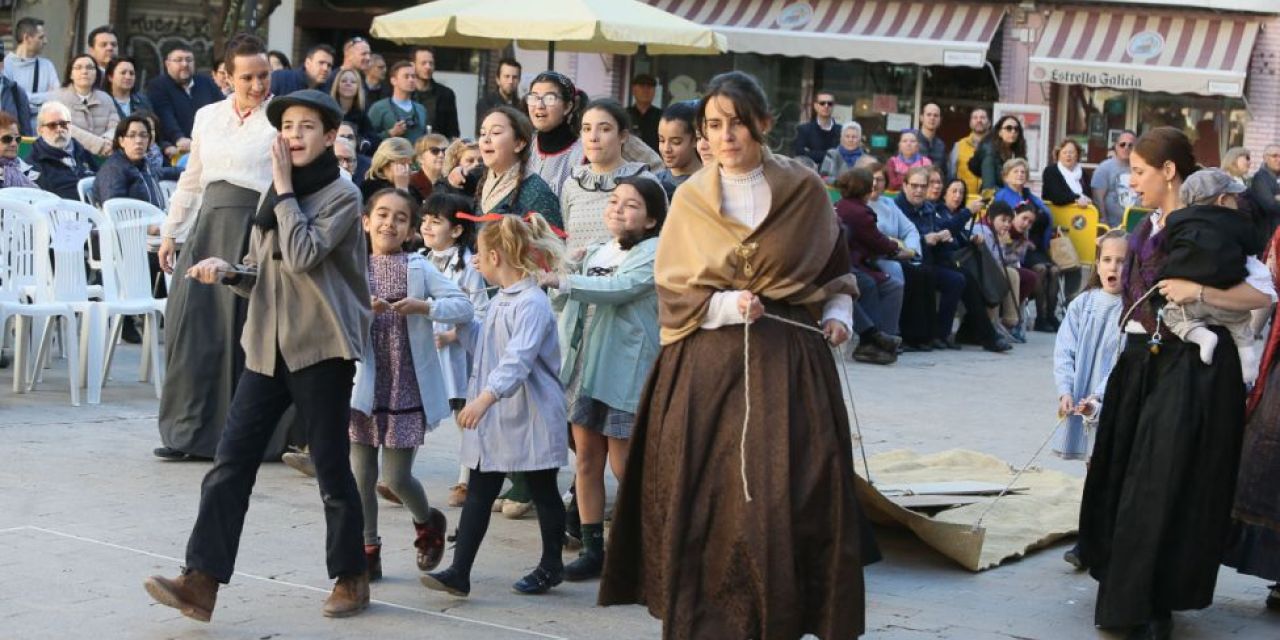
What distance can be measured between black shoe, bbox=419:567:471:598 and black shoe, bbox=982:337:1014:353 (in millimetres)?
10702

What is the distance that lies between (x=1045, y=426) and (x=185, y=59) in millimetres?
7572

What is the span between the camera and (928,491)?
8375 millimetres

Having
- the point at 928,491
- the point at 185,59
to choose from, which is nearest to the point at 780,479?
the point at 928,491

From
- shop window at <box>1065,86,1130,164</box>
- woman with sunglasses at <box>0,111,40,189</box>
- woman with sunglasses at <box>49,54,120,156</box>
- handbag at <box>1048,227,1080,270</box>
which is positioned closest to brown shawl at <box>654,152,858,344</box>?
woman with sunglasses at <box>0,111,40,189</box>

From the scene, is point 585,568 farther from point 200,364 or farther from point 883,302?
point 883,302

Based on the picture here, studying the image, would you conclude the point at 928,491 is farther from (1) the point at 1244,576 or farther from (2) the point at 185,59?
(2) the point at 185,59

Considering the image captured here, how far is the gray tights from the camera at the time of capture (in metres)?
6.94

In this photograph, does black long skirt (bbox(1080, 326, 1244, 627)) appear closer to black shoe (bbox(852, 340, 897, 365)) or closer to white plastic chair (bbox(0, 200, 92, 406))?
white plastic chair (bbox(0, 200, 92, 406))

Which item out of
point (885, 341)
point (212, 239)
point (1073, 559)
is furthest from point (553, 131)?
point (885, 341)

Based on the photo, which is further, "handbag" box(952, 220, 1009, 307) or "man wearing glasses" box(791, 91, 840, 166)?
"man wearing glasses" box(791, 91, 840, 166)

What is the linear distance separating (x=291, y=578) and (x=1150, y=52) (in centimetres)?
1965

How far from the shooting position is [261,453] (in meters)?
6.24

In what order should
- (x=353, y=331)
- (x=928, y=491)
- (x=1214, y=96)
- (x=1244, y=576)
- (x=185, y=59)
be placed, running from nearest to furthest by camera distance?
(x=353, y=331)
(x=1244, y=576)
(x=928, y=491)
(x=185, y=59)
(x=1214, y=96)

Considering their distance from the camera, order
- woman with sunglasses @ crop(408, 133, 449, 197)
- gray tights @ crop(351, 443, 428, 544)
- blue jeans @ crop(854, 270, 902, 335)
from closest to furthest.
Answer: gray tights @ crop(351, 443, 428, 544) < woman with sunglasses @ crop(408, 133, 449, 197) < blue jeans @ crop(854, 270, 902, 335)
